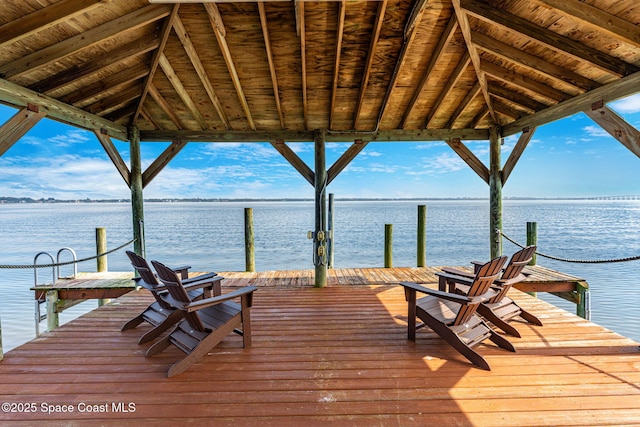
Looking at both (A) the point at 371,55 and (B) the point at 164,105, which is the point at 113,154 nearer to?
(B) the point at 164,105

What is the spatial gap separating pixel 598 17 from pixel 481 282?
8.78ft

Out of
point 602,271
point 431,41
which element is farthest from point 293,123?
point 602,271

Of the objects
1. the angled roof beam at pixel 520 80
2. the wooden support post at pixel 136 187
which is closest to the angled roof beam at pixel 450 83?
the angled roof beam at pixel 520 80

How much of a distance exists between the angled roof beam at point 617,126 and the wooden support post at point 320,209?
3786 millimetres

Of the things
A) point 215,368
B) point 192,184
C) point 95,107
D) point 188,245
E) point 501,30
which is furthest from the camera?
point 192,184

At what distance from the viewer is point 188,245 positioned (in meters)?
20.2

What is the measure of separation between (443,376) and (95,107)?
5721 millimetres

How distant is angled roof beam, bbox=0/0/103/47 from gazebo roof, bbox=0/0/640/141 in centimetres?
1

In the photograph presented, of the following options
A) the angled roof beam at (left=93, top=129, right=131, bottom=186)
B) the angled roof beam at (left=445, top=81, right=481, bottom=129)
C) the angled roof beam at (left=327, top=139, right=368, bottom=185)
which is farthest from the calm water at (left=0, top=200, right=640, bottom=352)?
the angled roof beam at (left=327, top=139, right=368, bottom=185)

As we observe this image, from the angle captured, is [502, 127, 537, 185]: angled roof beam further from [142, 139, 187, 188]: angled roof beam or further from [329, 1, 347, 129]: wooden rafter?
[142, 139, 187, 188]: angled roof beam

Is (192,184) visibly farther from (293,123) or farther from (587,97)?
(587,97)

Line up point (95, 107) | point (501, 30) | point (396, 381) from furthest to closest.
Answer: point (95, 107)
point (501, 30)
point (396, 381)

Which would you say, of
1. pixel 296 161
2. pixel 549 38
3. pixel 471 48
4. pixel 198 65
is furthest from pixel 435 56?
pixel 198 65

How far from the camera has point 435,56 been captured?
4176mm
